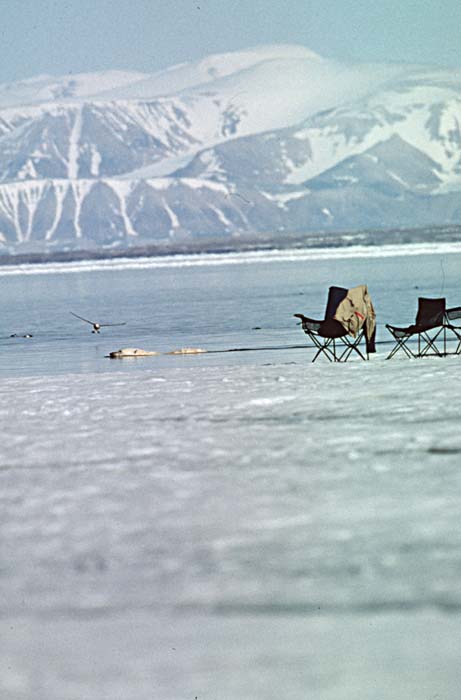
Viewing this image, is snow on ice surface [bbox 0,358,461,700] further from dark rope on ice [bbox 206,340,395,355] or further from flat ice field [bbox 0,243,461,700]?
dark rope on ice [bbox 206,340,395,355]

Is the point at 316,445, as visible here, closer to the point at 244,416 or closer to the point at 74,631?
the point at 244,416

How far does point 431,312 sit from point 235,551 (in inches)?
275

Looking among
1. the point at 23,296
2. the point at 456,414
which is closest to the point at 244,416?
the point at 456,414

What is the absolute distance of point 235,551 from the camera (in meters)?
2.48

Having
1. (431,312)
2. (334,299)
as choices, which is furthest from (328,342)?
(431,312)

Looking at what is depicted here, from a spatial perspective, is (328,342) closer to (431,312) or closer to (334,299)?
(334,299)

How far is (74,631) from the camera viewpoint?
2.15m

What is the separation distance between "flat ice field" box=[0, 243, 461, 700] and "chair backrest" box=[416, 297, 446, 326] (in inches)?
186

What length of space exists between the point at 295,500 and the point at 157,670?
0.90 m

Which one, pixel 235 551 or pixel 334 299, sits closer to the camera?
pixel 235 551

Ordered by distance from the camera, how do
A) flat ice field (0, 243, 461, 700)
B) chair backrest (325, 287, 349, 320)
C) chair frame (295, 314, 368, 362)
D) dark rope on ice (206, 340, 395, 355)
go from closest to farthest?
flat ice field (0, 243, 461, 700) < chair frame (295, 314, 368, 362) < chair backrest (325, 287, 349, 320) < dark rope on ice (206, 340, 395, 355)

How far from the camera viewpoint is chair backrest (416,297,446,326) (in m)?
9.12

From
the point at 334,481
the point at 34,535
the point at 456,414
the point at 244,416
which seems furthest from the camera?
the point at 244,416

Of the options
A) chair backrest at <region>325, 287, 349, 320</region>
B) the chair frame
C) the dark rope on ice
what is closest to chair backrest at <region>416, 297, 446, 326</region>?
the chair frame
